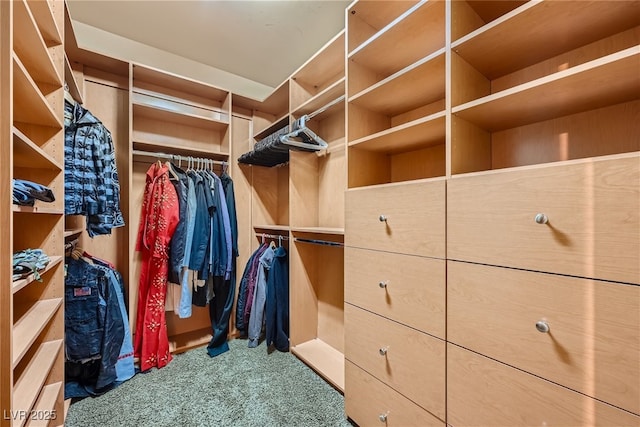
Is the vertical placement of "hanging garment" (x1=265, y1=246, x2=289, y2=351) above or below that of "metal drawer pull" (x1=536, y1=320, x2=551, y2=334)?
below

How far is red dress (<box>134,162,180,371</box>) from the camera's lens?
191 cm

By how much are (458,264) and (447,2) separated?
1.05m

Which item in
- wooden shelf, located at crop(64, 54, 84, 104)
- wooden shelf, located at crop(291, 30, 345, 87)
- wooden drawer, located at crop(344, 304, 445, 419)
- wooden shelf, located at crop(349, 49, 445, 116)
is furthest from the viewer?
wooden shelf, located at crop(291, 30, 345, 87)

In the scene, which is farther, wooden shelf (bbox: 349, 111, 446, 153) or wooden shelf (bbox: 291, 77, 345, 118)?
wooden shelf (bbox: 291, 77, 345, 118)

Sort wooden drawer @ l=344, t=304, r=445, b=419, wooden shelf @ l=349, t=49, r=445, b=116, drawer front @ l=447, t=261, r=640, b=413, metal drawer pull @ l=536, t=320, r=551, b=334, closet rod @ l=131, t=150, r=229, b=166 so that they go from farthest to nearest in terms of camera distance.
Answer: closet rod @ l=131, t=150, r=229, b=166 → wooden shelf @ l=349, t=49, r=445, b=116 → wooden drawer @ l=344, t=304, r=445, b=419 → metal drawer pull @ l=536, t=320, r=551, b=334 → drawer front @ l=447, t=261, r=640, b=413

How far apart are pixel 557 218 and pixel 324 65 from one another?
5.67 ft

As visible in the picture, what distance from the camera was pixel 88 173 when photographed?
5.09ft

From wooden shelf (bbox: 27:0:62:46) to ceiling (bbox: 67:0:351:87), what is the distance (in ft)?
2.45

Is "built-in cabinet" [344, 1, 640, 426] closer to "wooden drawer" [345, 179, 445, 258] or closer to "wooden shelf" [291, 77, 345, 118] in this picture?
"wooden drawer" [345, 179, 445, 258]

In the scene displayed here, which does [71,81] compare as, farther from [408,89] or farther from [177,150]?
[408,89]

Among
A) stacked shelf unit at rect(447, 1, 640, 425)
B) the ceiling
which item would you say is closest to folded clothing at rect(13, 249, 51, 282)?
stacked shelf unit at rect(447, 1, 640, 425)

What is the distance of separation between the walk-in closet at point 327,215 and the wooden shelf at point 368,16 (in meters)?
0.01

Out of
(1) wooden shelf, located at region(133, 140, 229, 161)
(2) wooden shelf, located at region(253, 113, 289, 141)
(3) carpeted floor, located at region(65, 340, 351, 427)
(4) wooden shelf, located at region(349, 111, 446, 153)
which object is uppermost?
(2) wooden shelf, located at region(253, 113, 289, 141)

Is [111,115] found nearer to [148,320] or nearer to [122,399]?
[148,320]
